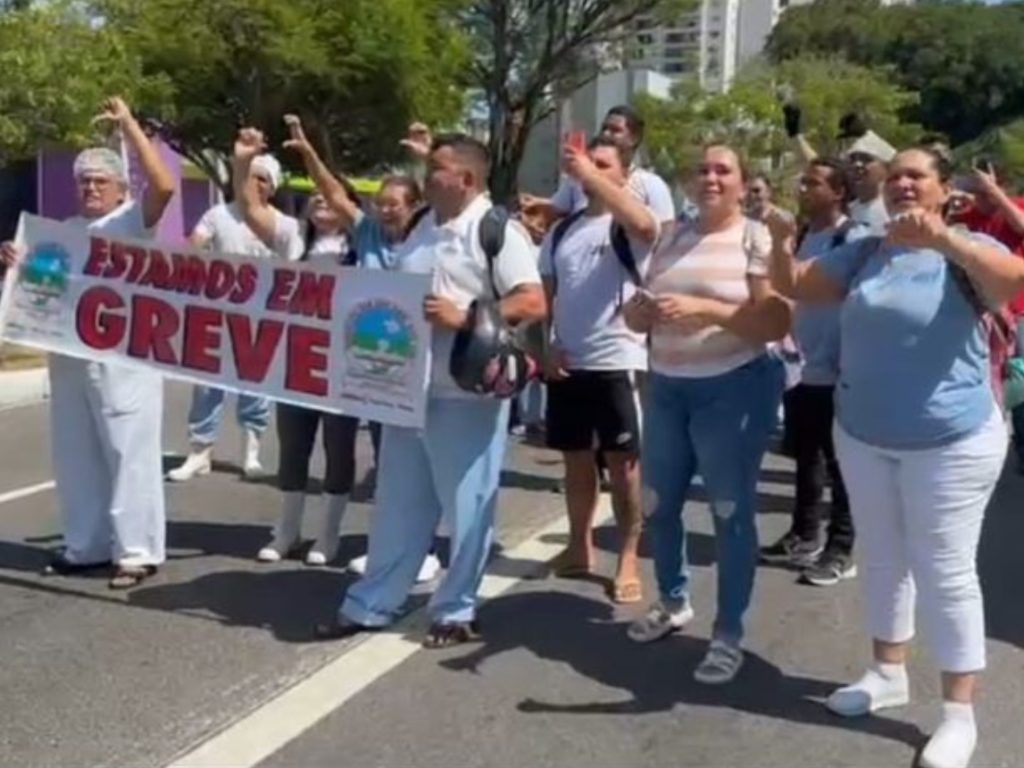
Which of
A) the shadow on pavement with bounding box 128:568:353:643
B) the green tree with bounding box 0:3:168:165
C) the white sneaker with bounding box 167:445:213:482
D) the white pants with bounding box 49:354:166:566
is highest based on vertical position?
the green tree with bounding box 0:3:168:165

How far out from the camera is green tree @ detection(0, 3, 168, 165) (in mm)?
15875

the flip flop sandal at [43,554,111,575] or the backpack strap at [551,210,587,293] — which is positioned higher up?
the backpack strap at [551,210,587,293]

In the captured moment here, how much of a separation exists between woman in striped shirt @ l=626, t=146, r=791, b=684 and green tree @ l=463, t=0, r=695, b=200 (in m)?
32.0

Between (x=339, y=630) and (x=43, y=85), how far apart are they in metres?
11.2

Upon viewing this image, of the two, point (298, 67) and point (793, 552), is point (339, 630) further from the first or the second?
point (298, 67)

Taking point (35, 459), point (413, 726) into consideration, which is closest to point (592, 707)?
point (413, 726)

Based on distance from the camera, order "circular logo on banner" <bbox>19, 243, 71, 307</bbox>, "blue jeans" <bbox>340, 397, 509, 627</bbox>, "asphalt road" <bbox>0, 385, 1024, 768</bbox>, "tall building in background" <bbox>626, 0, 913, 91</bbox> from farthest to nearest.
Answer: "tall building in background" <bbox>626, 0, 913, 91</bbox>
"circular logo on banner" <bbox>19, 243, 71, 307</bbox>
"blue jeans" <bbox>340, 397, 509, 627</bbox>
"asphalt road" <bbox>0, 385, 1024, 768</bbox>

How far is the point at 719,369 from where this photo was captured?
18.7ft

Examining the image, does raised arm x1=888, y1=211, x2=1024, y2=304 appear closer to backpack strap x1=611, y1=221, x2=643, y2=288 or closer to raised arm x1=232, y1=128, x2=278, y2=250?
backpack strap x1=611, y1=221, x2=643, y2=288

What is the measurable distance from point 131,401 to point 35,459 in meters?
3.98

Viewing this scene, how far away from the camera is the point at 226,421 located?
1206cm

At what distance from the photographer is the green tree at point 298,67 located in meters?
27.8

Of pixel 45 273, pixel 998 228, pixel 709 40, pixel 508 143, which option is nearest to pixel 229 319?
pixel 45 273

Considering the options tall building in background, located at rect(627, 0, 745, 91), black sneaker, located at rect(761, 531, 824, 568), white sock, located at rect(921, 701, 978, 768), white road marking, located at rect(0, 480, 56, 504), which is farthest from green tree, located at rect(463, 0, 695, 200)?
white sock, located at rect(921, 701, 978, 768)
